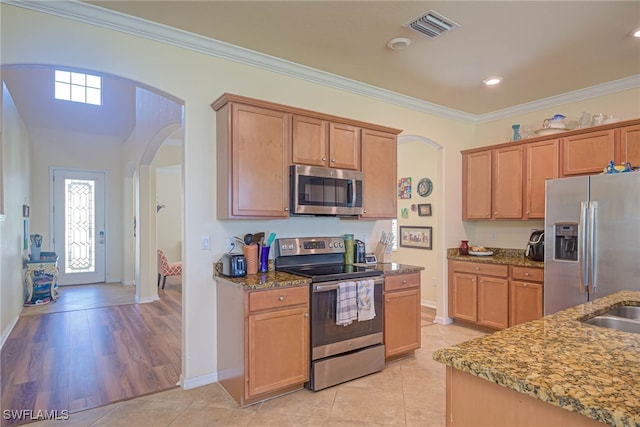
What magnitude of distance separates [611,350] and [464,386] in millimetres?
528

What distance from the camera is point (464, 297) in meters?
4.54

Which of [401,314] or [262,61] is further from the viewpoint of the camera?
[401,314]

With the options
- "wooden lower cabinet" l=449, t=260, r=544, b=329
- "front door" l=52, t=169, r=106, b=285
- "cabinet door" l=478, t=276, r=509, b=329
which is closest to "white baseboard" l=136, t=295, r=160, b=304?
"front door" l=52, t=169, r=106, b=285

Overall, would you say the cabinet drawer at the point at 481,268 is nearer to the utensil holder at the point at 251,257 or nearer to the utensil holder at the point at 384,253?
the utensil holder at the point at 384,253

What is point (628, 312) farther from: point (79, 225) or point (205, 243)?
point (79, 225)

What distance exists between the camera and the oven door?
9.43 ft

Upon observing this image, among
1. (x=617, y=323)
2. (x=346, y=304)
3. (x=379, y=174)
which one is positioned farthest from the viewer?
(x=379, y=174)

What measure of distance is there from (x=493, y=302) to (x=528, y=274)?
531mm

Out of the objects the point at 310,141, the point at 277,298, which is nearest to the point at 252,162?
the point at 310,141

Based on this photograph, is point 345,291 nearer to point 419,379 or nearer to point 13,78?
point 419,379

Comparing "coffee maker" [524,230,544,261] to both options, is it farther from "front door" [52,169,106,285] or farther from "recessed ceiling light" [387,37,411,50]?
"front door" [52,169,106,285]

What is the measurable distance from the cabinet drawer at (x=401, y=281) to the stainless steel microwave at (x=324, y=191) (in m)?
0.70

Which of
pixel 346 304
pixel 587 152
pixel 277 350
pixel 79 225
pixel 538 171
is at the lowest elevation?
pixel 277 350

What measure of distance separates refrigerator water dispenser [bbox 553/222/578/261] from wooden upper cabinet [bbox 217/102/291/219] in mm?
2666
